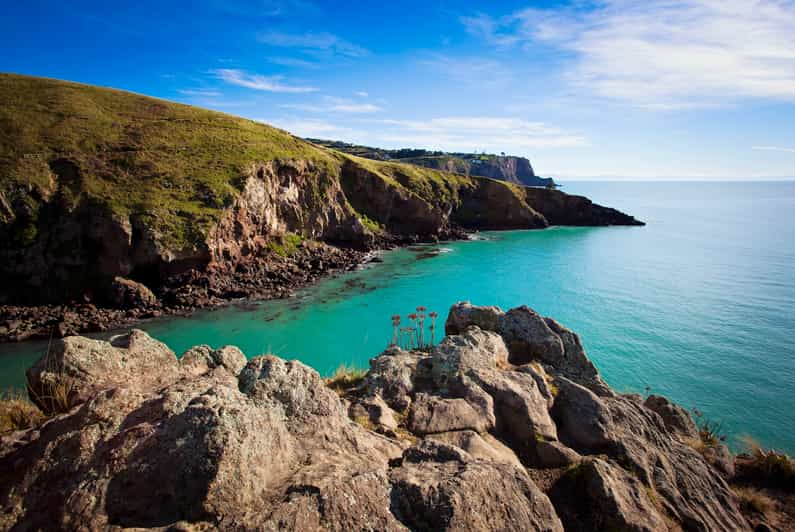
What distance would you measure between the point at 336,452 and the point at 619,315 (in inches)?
1532

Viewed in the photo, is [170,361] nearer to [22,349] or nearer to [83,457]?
[83,457]

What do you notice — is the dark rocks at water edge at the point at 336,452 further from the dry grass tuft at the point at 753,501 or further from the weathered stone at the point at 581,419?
the dry grass tuft at the point at 753,501

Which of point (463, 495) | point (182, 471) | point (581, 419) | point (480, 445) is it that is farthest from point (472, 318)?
point (182, 471)

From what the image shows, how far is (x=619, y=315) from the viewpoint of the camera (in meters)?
36.6

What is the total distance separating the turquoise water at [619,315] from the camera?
23672mm

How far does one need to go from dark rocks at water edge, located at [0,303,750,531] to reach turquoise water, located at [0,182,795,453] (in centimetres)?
1269

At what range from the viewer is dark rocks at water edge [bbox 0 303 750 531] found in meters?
4.07

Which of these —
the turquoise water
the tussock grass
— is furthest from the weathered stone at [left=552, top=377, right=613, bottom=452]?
the turquoise water

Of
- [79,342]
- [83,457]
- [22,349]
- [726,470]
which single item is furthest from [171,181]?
[726,470]

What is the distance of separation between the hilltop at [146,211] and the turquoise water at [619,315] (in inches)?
232

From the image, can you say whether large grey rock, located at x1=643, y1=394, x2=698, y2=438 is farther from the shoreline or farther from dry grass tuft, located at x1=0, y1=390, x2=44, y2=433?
the shoreline

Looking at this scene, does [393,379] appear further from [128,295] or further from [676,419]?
[128,295]

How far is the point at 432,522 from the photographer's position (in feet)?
14.3

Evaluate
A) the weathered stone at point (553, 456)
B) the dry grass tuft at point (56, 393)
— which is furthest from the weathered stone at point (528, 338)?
the dry grass tuft at point (56, 393)
